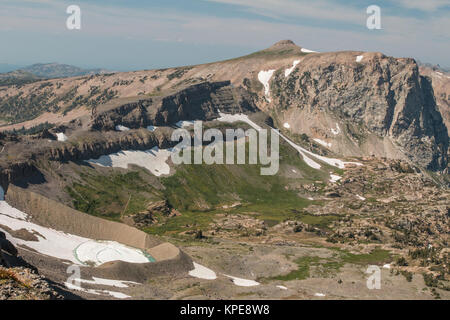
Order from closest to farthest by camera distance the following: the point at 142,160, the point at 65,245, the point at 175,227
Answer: the point at 65,245 → the point at 175,227 → the point at 142,160

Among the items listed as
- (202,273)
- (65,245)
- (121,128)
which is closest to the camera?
(202,273)

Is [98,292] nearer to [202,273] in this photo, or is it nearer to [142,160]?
[202,273]

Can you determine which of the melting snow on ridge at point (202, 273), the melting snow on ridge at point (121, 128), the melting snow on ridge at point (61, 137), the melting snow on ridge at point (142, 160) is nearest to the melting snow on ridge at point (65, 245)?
the melting snow on ridge at point (202, 273)

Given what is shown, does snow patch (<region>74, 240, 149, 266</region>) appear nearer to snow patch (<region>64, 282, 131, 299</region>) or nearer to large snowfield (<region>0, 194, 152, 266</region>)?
large snowfield (<region>0, 194, 152, 266</region>)

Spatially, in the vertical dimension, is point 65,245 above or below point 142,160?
below

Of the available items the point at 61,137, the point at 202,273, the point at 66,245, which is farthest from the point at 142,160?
the point at 202,273

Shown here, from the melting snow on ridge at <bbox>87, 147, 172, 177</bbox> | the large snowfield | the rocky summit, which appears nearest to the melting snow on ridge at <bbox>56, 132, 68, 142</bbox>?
the rocky summit

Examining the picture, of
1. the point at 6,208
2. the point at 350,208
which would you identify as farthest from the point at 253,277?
the point at 350,208
